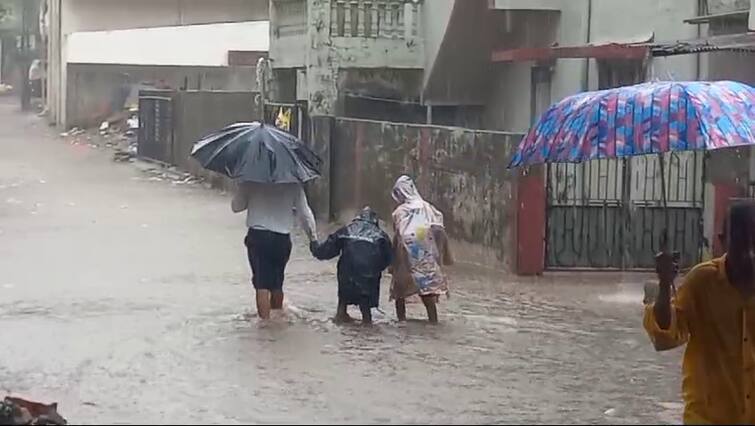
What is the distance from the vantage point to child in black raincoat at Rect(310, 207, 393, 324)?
38.2 ft

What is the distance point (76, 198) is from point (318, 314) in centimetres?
1304

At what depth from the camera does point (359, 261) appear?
11672 millimetres

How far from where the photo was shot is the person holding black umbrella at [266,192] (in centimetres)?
1181

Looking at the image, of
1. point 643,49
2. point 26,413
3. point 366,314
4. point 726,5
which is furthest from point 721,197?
point 26,413

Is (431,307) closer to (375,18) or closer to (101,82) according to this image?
(375,18)

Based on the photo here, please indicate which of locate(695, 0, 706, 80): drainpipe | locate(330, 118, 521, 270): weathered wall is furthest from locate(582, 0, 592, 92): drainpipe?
locate(695, 0, 706, 80): drainpipe

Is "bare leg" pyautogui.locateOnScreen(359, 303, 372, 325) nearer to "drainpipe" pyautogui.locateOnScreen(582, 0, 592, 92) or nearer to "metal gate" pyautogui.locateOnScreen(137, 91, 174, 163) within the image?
"drainpipe" pyautogui.locateOnScreen(582, 0, 592, 92)

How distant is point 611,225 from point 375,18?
287 inches

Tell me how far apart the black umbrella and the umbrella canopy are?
373 centimetres

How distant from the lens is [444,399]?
8555mm

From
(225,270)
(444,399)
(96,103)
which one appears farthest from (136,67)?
(444,399)

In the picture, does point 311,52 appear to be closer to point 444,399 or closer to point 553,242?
point 553,242

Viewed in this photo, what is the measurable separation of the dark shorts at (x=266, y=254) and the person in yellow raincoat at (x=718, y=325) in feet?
21.7

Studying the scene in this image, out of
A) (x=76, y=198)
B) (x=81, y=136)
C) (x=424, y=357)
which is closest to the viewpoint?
(x=424, y=357)
